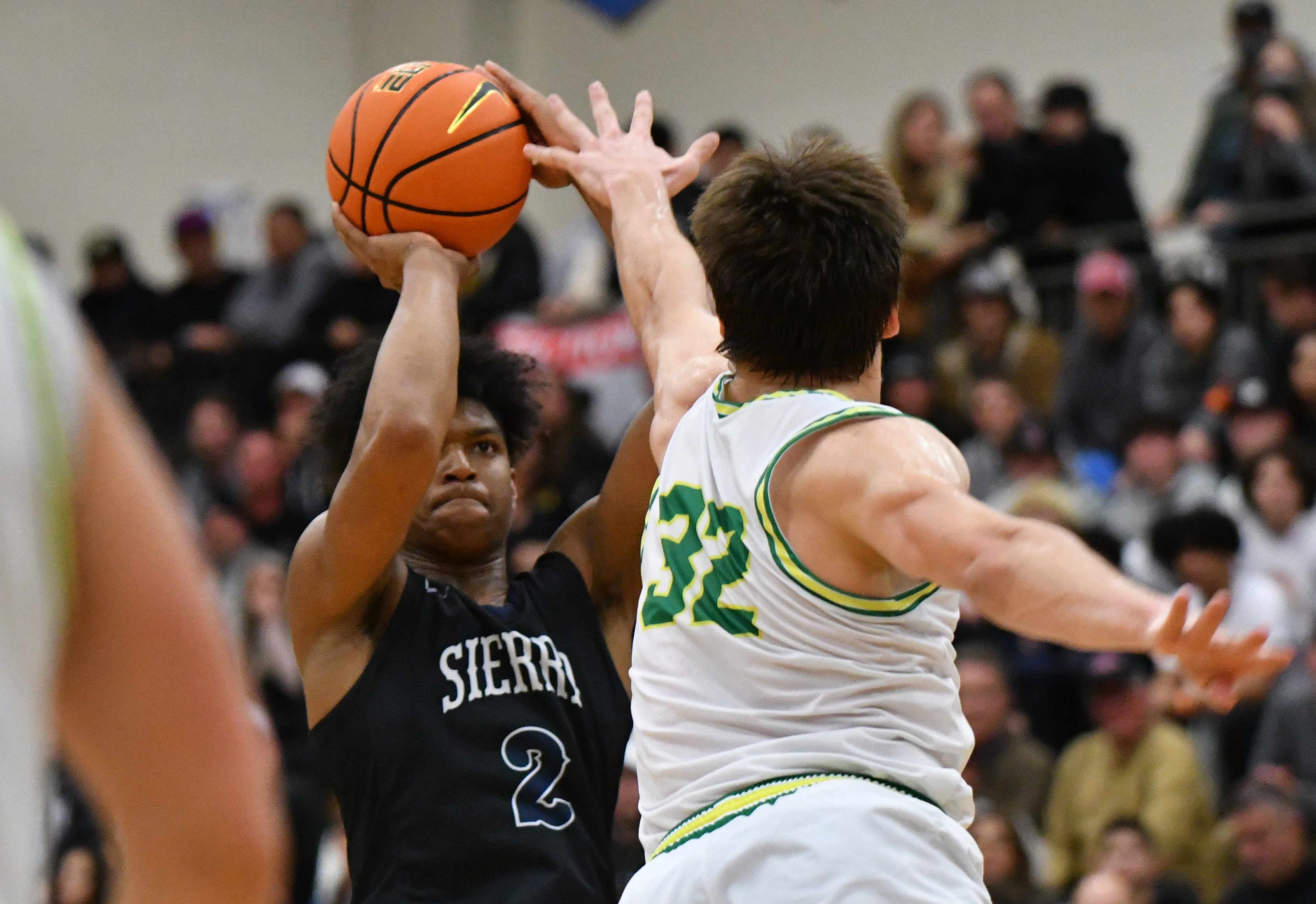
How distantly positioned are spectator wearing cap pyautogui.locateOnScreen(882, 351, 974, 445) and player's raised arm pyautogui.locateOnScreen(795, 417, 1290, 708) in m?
6.27

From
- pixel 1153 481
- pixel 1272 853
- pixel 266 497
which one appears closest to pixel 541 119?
pixel 1272 853

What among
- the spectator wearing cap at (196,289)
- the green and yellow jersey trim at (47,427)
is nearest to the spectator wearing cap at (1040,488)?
the spectator wearing cap at (196,289)

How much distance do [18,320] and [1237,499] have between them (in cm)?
760

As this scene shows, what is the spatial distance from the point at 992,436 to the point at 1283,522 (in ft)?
5.54

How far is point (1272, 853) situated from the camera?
21.5 feet

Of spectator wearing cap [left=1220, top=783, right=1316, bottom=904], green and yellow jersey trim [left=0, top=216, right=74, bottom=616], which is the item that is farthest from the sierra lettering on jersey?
spectator wearing cap [left=1220, top=783, right=1316, bottom=904]

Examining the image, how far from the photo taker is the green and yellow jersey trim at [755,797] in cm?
276

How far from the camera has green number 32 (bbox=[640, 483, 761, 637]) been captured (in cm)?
286

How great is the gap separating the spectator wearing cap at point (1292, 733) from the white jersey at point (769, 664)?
4.45m

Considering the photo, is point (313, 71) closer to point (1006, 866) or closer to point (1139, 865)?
point (1006, 866)

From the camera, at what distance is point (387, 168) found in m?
3.77

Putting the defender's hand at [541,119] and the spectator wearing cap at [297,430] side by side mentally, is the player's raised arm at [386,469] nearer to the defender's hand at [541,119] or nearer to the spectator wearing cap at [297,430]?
the defender's hand at [541,119]

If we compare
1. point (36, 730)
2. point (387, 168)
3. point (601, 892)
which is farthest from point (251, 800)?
point (387, 168)

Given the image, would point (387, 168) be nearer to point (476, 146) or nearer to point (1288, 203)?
point (476, 146)
